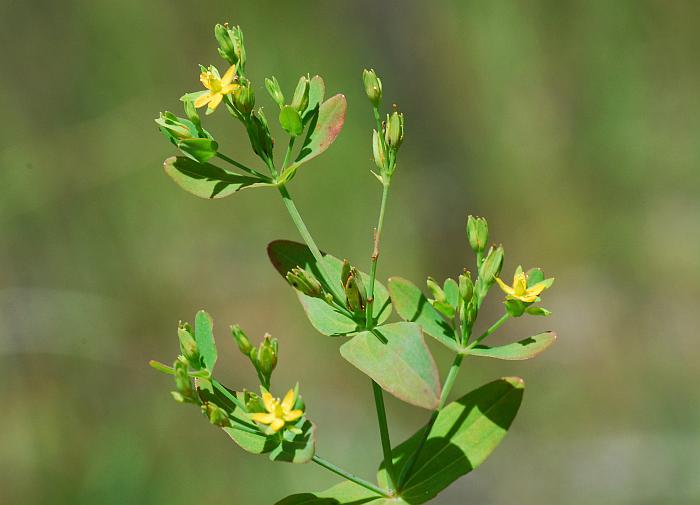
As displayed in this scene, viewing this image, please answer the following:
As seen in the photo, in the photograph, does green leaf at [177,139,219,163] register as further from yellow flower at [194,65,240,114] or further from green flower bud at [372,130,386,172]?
green flower bud at [372,130,386,172]

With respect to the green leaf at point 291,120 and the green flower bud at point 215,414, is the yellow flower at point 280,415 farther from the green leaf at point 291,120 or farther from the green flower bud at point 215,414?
the green leaf at point 291,120

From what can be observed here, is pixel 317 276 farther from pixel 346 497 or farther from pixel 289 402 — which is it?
pixel 346 497

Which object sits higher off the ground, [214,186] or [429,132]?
[214,186]

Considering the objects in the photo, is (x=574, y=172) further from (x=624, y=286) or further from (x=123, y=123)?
(x=123, y=123)

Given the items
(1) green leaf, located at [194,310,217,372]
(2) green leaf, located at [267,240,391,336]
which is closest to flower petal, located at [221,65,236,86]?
(2) green leaf, located at [267,240,391,336]

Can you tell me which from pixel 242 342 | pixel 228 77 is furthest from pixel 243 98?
pixel 242 342

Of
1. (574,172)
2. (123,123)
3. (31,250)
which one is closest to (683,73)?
(574,172)
